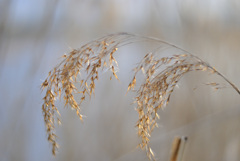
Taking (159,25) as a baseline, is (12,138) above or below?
below

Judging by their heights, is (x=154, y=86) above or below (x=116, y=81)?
above

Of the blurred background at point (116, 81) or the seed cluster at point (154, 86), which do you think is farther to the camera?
the blurred background at point (116, 81)

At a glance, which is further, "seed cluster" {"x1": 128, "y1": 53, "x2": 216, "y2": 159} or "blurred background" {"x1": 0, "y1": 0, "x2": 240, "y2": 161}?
"blurred background" {"x1": 0, "y1": 0, "x2": 240, "y2": 161}

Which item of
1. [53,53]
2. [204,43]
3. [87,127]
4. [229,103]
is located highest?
[204,43]

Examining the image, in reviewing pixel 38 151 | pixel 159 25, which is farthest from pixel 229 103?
pixel 38 151

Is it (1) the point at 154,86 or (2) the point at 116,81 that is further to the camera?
(2) the point at 116,81

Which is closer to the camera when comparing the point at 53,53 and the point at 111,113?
the point at 111,113

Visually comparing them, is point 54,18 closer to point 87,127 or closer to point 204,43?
point 87,127
